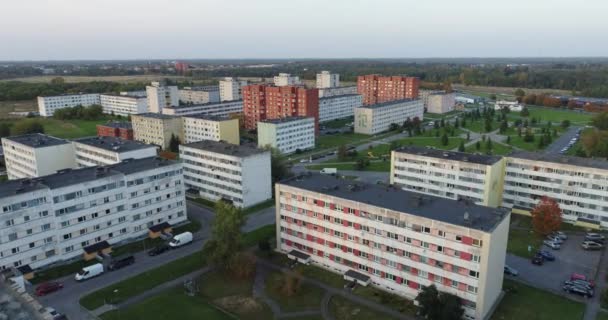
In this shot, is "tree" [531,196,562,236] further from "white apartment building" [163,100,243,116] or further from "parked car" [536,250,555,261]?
"white apartment building" [163,100,243,116]

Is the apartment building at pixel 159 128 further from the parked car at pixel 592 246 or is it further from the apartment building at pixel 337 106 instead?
the parked car at pixel 592 246

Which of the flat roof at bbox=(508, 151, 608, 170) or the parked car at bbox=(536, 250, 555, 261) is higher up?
the flat roof at bbox=(508, 151, 608, 170)

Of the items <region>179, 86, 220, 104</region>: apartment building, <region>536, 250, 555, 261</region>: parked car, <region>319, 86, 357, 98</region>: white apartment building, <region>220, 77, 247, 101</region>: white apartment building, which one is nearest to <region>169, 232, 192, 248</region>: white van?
<region>536, 250, 555, 261</region>: parked car

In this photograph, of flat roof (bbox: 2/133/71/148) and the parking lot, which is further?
flat roof (bbox: 2/133/71/148)

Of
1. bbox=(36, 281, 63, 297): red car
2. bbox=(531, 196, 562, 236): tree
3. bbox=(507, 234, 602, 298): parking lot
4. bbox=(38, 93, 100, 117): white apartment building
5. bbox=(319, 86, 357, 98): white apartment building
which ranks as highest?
bbox=(319, 86, 357, 98): white apartment building

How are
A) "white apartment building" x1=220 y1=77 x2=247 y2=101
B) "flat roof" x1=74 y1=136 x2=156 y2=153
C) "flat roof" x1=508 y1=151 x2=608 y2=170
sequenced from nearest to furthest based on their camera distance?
1. "flat roof" x1=508 y1=151 x2=608 y2=170
2. "flat roof" x1=74 y1=136 x2=156 y2=153
3. "white apartment building" x1=220 y1=77 x2=247 y2=101

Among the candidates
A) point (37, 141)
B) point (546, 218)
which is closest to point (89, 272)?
point (37, 141)

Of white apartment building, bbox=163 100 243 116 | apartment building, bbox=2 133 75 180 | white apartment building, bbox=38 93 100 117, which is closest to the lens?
apartment building, bbox=2 133 75 180

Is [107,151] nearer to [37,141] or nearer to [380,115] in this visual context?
[37,141]
